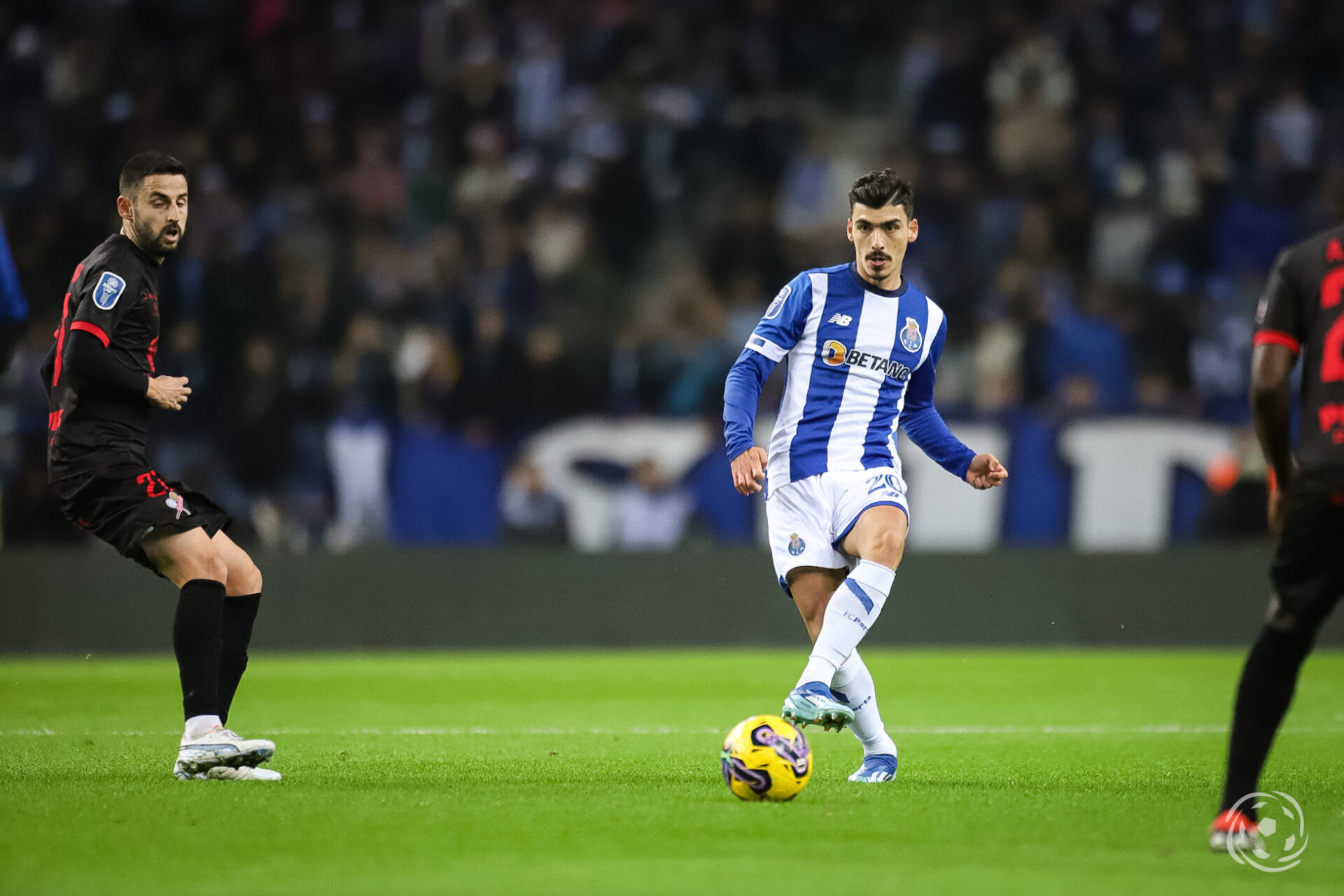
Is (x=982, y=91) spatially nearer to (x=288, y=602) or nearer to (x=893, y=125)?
(x=893, y=125)

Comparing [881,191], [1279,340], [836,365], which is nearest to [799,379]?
[836,365]

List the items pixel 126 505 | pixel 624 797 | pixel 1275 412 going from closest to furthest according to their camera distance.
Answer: pixel 1275 412 → pixel 624 797 → pixel 126 505

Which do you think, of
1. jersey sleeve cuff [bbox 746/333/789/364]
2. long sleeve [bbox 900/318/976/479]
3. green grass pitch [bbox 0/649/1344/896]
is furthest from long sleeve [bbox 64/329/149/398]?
long sleeve [bbox 900/318/976/479]

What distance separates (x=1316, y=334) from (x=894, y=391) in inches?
74.1

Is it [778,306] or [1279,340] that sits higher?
[778,306]

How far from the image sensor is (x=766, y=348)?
18.7 ft

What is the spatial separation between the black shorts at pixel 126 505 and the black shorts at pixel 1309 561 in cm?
344

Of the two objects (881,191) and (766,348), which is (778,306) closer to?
(766,348)

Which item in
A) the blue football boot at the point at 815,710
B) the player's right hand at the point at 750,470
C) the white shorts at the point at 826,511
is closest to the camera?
the blue football boot at the point at 815,710

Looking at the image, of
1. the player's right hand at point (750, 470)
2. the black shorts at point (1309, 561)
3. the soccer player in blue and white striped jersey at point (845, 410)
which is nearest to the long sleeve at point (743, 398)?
the soccer player in blue and white striped jersey at point (845, 410)

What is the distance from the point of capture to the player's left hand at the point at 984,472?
5812mm

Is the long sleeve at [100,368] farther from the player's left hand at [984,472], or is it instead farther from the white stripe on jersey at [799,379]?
the player's left hand at [984,472]

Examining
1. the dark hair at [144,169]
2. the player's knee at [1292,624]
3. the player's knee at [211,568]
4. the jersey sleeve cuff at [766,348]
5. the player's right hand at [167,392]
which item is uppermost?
the dark hair at [144,169]

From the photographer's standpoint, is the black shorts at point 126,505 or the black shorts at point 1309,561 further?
the black shorts at point 126,505
